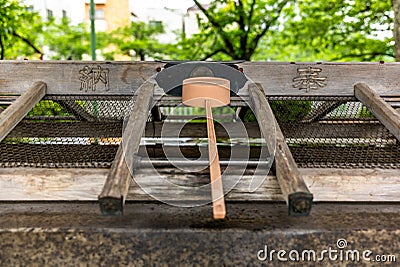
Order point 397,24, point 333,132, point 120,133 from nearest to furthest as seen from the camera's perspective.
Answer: point 120,133 → point 333,132 → point 397,24

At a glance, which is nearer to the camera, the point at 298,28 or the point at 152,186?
the point at 152,186

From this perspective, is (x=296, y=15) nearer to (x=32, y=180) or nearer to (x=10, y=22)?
(x=10, y=22)

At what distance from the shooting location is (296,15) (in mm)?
9055

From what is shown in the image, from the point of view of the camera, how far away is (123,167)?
175 cm

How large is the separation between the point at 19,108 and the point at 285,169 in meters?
1.58

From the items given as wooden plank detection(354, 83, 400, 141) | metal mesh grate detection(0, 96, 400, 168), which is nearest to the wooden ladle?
metal mesh grate detection(0, 96, 400, 168)

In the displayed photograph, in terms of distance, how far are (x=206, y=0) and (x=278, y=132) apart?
7354 millimetres

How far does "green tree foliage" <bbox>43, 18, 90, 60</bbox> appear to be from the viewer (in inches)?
497

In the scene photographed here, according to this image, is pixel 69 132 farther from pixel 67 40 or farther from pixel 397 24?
pixel 67 40

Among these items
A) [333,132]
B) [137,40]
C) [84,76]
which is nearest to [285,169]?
[84,76]

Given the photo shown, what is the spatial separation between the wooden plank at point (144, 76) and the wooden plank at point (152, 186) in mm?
873

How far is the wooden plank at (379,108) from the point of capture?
85.8 inches

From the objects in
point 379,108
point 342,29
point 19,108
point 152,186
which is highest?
point 379,108

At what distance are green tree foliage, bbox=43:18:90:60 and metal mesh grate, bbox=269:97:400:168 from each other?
1031cm
